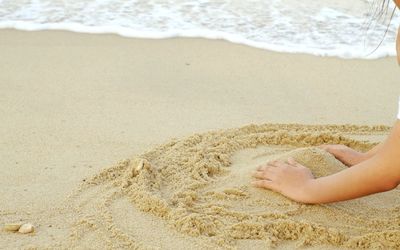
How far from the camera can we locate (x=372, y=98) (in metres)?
3.83

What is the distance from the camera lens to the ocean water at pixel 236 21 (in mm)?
4812

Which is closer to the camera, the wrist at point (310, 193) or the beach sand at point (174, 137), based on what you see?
the beach sand at point (174, 137)

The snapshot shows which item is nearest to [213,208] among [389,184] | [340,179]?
[340,179]

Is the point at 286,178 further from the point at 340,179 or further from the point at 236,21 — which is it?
the point at 236,21

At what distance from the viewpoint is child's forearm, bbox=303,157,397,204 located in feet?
7.73

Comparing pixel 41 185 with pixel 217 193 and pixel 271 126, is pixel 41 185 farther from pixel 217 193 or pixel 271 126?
pixel 271 126

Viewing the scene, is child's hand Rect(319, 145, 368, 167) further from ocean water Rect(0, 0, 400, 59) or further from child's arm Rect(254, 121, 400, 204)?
ocean water Rect(0, 0, 400, 59)

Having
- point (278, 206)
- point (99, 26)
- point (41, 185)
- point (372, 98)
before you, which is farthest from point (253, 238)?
point (99, 26)

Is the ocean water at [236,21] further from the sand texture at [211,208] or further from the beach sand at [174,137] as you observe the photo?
the sand texture at [211,208]

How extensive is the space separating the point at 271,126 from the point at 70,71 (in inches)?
57.8

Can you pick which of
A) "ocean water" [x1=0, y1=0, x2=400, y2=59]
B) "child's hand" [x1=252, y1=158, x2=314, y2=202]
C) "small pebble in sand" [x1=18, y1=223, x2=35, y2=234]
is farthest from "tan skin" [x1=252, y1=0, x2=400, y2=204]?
"ocean water" [x1=0, y1=0, x2=400, y2=59]

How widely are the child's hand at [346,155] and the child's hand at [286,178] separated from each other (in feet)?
0.84

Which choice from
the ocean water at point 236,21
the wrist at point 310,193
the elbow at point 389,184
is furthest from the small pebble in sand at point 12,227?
the ocean water at point 236,21

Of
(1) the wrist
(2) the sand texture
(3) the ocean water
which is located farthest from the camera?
(3) the ocean water
